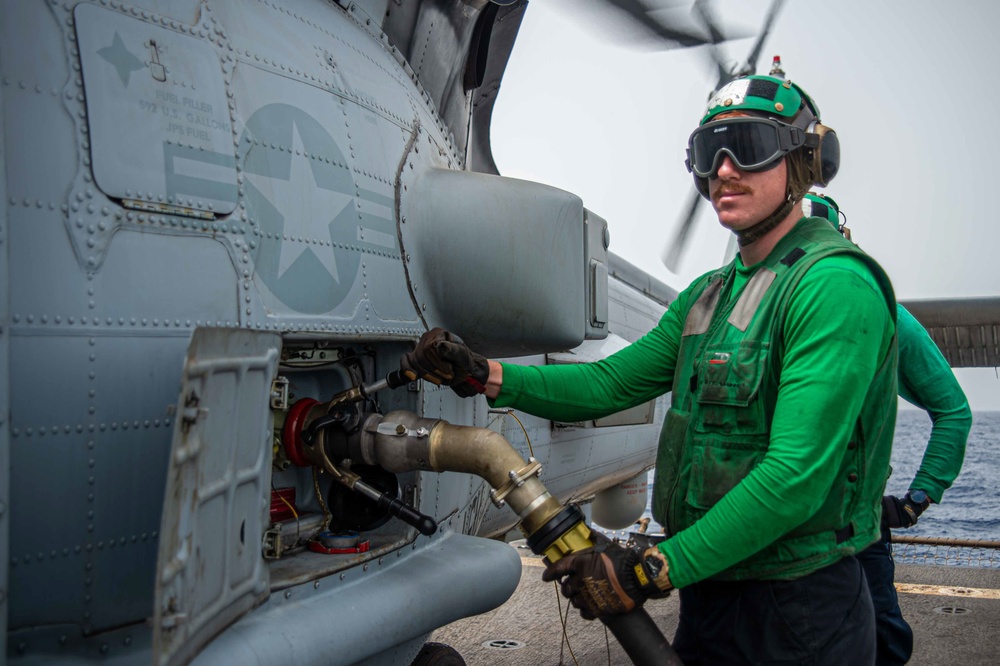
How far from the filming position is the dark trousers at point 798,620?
2258mm

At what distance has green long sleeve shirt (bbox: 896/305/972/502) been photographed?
12.6ft

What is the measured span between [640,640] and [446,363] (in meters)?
1.07

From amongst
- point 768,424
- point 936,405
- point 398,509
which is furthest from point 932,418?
point 398,509

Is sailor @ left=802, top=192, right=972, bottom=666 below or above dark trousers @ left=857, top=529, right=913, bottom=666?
above

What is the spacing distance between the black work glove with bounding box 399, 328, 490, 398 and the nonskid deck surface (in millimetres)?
2517

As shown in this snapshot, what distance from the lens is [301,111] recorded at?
107 inches

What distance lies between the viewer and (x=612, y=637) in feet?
19.1

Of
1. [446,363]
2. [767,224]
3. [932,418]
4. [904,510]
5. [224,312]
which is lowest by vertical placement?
[904,510]

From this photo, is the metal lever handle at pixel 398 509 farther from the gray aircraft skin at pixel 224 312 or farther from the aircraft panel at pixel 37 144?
the aircraft panel at pixel 37 144

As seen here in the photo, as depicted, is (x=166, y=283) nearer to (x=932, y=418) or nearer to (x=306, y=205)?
(x=306, y=205)

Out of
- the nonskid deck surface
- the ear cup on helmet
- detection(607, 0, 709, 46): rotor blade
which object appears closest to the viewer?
the ear cup on helmet

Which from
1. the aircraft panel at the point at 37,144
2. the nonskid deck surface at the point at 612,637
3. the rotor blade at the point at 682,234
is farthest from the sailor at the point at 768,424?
the rotor blade at the point at 682,234

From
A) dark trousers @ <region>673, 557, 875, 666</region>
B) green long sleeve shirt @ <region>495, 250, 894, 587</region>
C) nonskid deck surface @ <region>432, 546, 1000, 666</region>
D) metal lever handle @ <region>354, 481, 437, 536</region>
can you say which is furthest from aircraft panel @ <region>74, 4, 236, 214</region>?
nonskid deck surface @ <region>432, 546, 1000, 666</region>

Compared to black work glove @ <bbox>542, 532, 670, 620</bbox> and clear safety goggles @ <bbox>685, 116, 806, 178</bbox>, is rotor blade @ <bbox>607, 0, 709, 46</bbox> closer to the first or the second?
clear safety goggles @ <bbox>685, 116, 806, 178</bbox>
